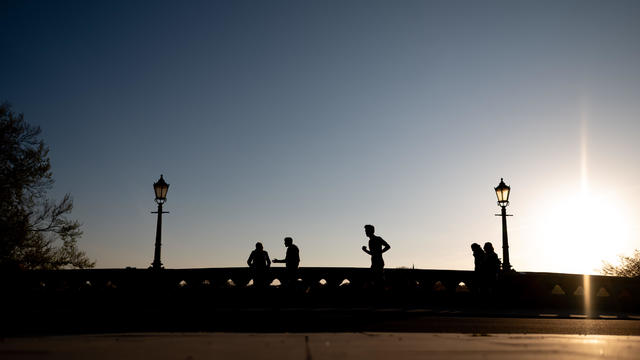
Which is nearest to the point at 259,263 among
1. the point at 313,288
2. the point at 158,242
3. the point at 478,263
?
the point at 313,288

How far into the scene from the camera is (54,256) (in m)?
30.0

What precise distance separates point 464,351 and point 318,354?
1.44m

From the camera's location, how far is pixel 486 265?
1666 cm

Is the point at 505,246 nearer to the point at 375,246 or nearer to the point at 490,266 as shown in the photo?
the point at 490,266

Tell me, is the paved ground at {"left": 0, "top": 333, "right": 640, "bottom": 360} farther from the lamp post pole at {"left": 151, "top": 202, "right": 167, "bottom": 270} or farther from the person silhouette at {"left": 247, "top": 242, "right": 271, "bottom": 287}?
the lamp post pole at {"left": 151, "top": 202, "right": 167, "bottom": 270}

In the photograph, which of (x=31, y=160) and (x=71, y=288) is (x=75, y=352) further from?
(x=31, y=160)

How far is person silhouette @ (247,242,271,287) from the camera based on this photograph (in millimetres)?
15648

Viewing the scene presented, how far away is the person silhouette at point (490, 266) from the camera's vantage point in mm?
16391

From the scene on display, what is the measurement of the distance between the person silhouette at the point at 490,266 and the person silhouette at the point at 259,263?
6.30 m

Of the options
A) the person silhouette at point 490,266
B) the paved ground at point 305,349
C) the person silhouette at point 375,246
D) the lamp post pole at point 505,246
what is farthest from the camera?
the lamp post pole at point 505,246

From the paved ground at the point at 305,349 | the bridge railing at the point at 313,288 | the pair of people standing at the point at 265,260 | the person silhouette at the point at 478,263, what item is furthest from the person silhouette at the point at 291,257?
the paved ground at the point at 305,349

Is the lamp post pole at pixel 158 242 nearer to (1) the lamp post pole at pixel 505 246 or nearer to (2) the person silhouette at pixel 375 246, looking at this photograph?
A: (2) the person silhouette at pixel 375 246

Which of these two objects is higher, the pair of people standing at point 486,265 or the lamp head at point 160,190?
the lamp head at point 160,190

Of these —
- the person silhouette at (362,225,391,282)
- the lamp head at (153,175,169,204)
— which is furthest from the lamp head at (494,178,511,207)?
A: the lamp head at (153,175,169,204)
